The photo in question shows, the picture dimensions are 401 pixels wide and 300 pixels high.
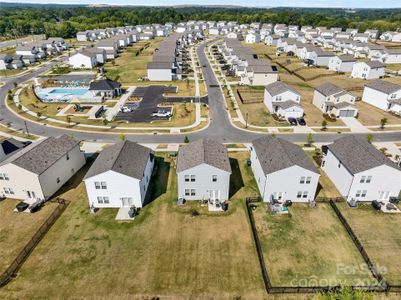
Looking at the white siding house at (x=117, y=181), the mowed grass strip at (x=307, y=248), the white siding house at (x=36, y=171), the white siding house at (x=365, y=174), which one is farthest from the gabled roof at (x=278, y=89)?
the white siding house at (x=36, y=171)

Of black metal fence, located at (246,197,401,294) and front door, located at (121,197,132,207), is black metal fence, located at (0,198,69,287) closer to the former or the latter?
front door, located at (121,197,132,207)

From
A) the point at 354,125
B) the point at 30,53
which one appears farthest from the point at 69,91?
the point at 354,125

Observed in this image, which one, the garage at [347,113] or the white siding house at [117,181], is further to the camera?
the garage at [347,113]

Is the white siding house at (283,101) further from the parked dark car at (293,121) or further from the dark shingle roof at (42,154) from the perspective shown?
the dark shingle roof at (42,154)

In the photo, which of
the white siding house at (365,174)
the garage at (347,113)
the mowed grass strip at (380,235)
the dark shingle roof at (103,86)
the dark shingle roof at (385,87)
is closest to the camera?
the mowed grass strip at (380,235)

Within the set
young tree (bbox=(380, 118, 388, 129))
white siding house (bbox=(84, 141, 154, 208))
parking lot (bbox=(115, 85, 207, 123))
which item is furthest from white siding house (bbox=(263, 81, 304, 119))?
white siding house (bbox=(84, 141, 154, 208))

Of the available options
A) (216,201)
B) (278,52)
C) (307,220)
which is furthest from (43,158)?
(278,52)

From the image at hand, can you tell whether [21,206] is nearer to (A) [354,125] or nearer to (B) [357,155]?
(B) [357,155]
